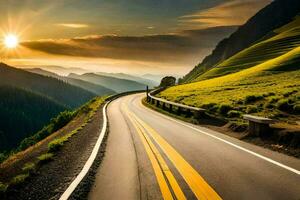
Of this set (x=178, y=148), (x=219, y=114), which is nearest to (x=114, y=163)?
(x=178, y=148)

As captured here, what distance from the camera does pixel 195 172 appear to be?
28.2 feet

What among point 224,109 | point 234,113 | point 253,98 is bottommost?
point 234,113

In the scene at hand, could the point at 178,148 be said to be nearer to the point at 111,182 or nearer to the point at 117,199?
the point at 111,182

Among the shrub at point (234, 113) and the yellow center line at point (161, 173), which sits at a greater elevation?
the shrub at point (234, 113)

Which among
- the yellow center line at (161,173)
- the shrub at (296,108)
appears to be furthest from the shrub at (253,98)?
the yellow center line at (161,173)

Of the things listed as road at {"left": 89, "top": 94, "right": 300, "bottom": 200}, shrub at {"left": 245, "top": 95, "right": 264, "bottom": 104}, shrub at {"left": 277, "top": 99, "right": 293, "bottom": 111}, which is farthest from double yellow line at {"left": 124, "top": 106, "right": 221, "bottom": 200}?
shrub at {"left": 245, "top": 95, "right": 264, "bottom": 104}

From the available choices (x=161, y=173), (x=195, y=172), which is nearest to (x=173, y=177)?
(x=161, y=173)

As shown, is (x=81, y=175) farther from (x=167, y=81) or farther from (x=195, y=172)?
(x=167, y=81)

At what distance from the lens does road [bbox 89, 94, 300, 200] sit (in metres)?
6.95

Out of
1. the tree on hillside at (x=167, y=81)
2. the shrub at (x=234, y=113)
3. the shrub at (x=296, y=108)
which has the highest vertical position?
the tree on hillside at (x=167, y=81)

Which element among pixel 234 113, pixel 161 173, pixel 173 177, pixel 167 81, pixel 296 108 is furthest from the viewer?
pixel 167 81

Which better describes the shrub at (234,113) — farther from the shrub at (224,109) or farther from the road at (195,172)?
the road at (195,172)

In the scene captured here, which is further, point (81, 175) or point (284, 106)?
point (284, 106)

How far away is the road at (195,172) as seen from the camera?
6.95 m
